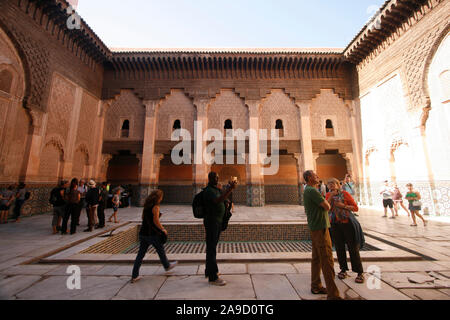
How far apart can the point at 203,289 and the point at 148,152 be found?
8.03 meters

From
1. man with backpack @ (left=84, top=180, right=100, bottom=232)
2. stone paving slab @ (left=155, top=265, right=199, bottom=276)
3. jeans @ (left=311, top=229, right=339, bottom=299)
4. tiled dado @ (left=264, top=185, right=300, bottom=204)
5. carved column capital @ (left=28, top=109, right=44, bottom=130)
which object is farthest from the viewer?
tiled dado @ (left=264, top=185, right=300, bottom=204)

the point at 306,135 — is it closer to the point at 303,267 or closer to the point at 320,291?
the point at 303,267

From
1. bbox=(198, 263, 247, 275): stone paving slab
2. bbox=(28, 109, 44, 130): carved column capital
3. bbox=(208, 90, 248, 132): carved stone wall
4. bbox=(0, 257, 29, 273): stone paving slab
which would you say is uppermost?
bbox=(208, 90, 248, 132): carved stone wall

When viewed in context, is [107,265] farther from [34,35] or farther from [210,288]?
[34,35]

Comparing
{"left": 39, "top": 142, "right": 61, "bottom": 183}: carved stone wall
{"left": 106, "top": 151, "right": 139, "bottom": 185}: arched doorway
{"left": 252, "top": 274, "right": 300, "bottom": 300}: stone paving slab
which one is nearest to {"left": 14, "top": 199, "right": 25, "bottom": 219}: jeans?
{"left": 39, "top": 142, "right": 61, "bottom": 183}: carved stone wall

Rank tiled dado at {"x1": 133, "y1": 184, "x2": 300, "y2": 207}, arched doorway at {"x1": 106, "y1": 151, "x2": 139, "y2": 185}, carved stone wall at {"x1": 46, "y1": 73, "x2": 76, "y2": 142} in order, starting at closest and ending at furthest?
carved stone wall at {"x1": 46, "y1": 73, "x2": 76, "y2": 142} → tiled dado at {"x1": 133, "y1": 184, "x2": 300, "y2": 207} → arched doorway at {"x1": 106, "y1": 151, "x2": 139, "y2": 185}

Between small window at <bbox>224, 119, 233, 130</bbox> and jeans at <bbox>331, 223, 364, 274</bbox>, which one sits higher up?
small window at <bbox>224, 119, 233, 130</bbox>

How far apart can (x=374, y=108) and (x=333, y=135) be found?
1885 millimetres

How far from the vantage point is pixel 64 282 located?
2.02m

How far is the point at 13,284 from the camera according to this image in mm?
1959

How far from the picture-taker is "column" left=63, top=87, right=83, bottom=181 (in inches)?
293

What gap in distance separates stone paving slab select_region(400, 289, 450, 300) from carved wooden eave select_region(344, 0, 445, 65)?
8.69 meters

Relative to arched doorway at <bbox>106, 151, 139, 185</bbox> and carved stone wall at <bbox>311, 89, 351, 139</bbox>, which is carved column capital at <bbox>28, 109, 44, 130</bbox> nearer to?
arched doorway at <bbox>106, 151, 139, 185</bbox>

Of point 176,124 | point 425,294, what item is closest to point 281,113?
point 176,124
